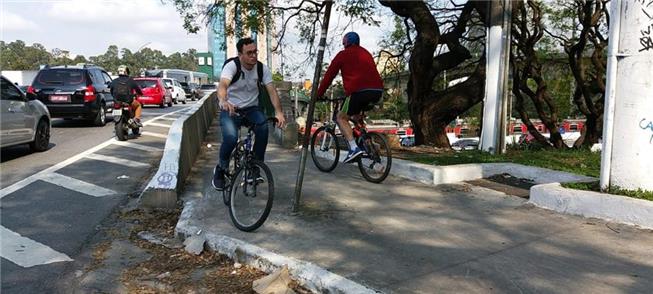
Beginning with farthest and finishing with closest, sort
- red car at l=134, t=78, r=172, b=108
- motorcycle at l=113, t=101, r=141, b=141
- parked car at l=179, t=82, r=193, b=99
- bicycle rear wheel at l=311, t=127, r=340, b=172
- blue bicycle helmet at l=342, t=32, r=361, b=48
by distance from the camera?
parked car at l=179, t=82, r=193, b=99 → red car at l=134, t=78, r=172, b=108 → motorcycle at l=113, t=101, r=141, b=141 → bicycle rear wheel at l=311, t=127, r=340, b=172 → blue bicycle helmet at l=342, t=32, r=361, b=48

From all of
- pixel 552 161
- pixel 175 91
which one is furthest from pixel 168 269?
pixel 175 91

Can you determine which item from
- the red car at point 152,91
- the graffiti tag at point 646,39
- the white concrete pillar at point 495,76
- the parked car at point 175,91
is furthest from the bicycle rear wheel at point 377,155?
the parked car at point 175,91

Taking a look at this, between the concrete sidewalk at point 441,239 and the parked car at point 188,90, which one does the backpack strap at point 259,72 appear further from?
the parked car at point 188,90

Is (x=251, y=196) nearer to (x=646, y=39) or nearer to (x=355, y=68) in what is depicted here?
(x=355, y=68)

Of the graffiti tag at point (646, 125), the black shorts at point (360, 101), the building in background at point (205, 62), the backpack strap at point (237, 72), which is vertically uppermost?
the building in background at point (205, 62)

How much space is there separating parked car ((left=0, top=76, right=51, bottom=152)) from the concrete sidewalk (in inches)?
181

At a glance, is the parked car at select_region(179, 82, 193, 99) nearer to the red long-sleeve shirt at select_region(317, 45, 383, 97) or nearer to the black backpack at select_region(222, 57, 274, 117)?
the red long-sleeve shirt at select_region(317, 45, 383, 97)

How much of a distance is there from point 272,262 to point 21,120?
7.70 m

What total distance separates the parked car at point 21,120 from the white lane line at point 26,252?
15.6ft

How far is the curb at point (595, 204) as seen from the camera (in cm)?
479

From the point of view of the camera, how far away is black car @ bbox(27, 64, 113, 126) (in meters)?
14.5

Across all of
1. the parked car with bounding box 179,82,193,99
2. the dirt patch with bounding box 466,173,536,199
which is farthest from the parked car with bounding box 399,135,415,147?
the parked car with bounding box 179,82,193,99

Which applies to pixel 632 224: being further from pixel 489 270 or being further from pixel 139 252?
pixel 139 252

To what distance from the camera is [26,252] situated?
4816mm
